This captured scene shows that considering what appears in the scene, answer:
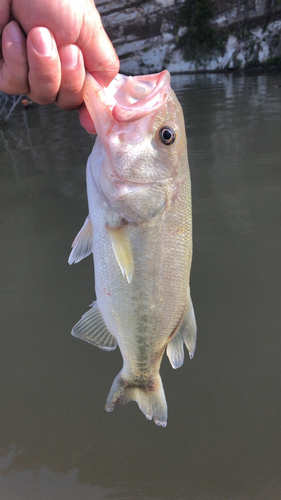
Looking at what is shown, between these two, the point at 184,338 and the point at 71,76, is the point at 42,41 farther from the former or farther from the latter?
the point at 184,338

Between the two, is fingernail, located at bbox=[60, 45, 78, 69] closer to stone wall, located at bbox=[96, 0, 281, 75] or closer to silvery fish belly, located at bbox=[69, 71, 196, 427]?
silvery fish belly, located at bbox=[69, 71, 196, 427]

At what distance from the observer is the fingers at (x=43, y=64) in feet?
4.34

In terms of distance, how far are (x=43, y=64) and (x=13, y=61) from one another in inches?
5.0

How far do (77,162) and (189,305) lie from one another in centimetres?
555

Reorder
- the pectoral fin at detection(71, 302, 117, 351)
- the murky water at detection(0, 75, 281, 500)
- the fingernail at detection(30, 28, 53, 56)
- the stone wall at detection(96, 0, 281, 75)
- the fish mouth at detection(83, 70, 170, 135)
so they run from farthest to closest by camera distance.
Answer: the stone wall at detection(96, 0, 281, 75), the murky water at detection(0, 75, 281, 500), the pectoral fin at detection(71, 302, 117, 351), the fish mouth at detection(83, 70, 170, 135), the fingernail at detection(30, 28, 53, 56)

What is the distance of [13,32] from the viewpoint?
4.47 feet

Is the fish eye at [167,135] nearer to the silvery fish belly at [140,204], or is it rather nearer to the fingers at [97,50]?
the silvery fish belly at [140,204]

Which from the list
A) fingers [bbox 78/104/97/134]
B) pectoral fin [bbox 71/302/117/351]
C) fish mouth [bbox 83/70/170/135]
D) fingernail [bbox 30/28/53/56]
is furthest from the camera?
pectoral fin [bbox 71/302/117/351]

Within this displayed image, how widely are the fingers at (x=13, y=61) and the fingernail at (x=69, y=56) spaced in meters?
0.14

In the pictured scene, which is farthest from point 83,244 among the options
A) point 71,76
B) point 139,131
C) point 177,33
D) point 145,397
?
point 177,33

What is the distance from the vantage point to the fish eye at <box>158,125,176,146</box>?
156 centimetres

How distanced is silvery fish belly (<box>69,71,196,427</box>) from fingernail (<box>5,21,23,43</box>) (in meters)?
0.29

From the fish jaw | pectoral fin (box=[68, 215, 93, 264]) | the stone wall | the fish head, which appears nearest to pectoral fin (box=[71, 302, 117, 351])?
pectoral fin (box=[68, 215, 93, 264])

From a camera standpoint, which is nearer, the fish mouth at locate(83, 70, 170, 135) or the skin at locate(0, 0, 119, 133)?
the skin at locate(0, 0, 119, 133)
